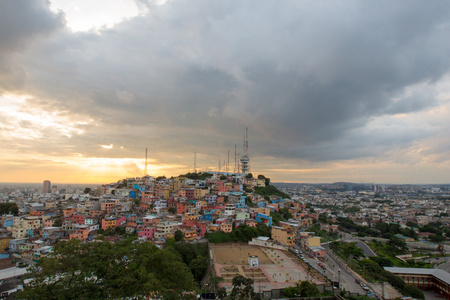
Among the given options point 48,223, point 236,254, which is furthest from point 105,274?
point 48,223

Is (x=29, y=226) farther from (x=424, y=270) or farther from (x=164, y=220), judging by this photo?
(x=424, y=270)

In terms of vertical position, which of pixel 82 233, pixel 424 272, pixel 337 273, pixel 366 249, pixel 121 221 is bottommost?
pixel 366 249

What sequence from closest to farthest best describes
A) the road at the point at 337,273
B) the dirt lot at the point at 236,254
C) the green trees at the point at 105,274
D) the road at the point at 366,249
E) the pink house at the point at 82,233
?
the green trees at the point at 105,274 < the road at the point at 337,273 < the dirt lot at the point at 236,254 < the pink house at the point at 82,233 < the road at the point at 366,249

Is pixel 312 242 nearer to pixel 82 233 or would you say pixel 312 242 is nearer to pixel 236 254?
pixel 236 254

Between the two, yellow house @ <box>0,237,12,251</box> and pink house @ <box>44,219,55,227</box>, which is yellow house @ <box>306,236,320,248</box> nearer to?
pink house @ <box>44,219,55,227</box>

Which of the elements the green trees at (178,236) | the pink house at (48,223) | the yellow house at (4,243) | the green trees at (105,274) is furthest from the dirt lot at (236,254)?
the yellow house at (4,243)

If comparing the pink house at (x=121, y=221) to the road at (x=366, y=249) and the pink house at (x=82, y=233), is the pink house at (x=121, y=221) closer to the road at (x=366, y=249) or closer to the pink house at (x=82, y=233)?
the pink house at (x=82, y=233)

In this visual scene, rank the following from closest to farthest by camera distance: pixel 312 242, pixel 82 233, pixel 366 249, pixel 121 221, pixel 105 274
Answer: pixel 105 274 < pixel 82 233 < pixel 312 242 < pixel 121 221 < pixel 366 249

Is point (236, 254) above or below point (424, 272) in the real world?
above
